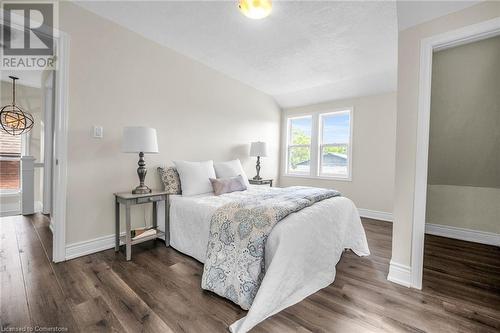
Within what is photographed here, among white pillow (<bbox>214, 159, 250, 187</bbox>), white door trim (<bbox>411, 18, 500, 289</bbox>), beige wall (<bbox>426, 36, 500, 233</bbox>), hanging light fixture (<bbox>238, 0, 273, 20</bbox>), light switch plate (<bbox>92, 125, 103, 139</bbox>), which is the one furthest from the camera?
white pillow (<bbox>214, 159, 250, 187</bbox>)

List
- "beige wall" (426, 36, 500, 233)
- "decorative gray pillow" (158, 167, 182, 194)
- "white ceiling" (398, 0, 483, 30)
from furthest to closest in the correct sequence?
"decorative gray pillow" (158, 167, 182, 194) < "beige wall" (426, 36, 500, 233) < "white ceiling" (398, 0, 483, 30)

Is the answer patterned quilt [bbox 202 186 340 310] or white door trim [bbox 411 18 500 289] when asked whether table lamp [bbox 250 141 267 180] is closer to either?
patterned quilt [bbox 202 186 340 310]

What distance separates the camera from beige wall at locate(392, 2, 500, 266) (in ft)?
6.00

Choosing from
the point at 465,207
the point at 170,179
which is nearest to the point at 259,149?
the point at 170,179

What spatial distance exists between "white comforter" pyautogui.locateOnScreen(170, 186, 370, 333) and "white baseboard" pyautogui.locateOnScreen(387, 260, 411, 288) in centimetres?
45

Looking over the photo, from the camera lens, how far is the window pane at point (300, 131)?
15.9 ft

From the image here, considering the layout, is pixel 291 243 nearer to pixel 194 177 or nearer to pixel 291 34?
pixel 194 177

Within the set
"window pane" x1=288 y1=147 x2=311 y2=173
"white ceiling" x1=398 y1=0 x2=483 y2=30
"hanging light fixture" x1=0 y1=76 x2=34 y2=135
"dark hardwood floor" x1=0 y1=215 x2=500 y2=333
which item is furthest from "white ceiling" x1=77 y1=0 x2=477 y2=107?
"hanging light fixture" x1=0 y1=76 x2=34 y2=135

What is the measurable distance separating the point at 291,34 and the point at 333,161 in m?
2.70

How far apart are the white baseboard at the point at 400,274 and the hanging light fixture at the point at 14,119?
6062 mm

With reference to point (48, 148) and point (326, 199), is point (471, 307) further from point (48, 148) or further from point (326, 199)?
point (48, 148)

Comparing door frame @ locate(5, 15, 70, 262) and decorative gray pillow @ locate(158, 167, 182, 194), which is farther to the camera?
decorative gray pillow @ locate(158, 167, 182, 194)

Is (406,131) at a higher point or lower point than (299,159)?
higher

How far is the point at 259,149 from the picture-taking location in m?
4.16
